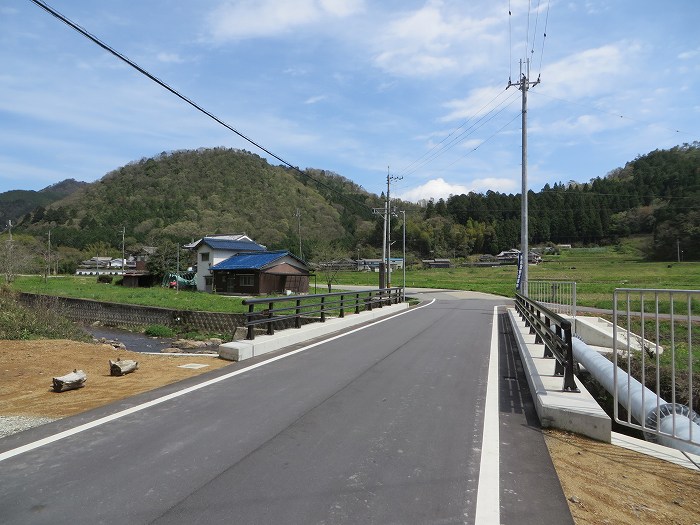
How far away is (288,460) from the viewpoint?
4.43 meters

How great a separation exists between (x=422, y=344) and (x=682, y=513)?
28.4ft

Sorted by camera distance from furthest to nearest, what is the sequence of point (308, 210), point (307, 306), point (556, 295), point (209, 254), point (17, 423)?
point (308, 210) < point (209, 254) < point (556, 295) < point (307, 306) < point (17, 423)

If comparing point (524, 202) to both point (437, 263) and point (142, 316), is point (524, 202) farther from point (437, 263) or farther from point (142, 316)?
point (437, 263)

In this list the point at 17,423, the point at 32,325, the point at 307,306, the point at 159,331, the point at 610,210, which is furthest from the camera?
the point at 610,210

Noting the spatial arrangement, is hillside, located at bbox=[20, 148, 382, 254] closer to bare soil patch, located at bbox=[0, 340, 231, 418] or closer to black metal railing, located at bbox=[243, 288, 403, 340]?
black metal railing, located at bbox=[243, 288, 403, 340]

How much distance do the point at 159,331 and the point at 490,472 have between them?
29.5 m

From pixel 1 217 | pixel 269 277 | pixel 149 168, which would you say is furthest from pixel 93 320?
pixel 1 217

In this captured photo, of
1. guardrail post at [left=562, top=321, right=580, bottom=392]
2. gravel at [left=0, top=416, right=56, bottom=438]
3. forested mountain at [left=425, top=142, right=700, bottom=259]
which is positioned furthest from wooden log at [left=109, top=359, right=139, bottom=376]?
forested mountain at [left=425, top=142, right=700, bottom=259]

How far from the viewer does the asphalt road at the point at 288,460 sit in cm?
349

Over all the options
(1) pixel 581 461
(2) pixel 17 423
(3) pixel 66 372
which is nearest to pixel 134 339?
(3) pixel 66 372

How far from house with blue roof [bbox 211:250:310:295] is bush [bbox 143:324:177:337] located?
54.0 feet

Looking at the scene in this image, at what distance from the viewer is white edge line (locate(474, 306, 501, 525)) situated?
3.48 metres

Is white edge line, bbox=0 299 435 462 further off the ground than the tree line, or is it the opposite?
the tree line

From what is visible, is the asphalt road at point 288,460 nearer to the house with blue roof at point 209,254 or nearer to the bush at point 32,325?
the bush at point 32,325
